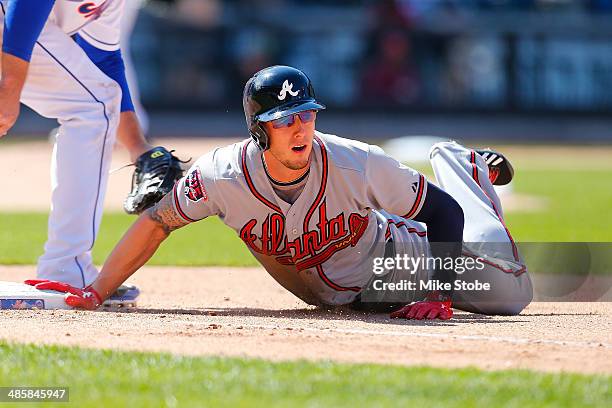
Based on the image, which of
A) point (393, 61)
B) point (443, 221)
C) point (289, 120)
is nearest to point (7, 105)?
point (289, 120)

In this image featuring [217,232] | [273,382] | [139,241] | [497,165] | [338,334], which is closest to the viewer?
[273,382]

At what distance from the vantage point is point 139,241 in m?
4.33

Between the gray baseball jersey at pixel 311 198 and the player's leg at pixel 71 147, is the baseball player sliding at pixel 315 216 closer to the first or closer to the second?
the gray baseball jersey at pixel 311 198

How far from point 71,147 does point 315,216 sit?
1.20 meters

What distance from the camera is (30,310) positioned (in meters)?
4.37

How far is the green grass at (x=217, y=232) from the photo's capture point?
282 inches

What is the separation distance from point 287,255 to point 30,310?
1042mm

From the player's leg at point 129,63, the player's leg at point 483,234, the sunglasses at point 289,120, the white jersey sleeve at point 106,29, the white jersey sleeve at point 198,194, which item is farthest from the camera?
the player's leg at point 129,63

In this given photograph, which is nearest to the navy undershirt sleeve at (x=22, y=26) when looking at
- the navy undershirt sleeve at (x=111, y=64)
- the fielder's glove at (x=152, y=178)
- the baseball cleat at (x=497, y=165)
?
the navy undershirt sleeve at (x=111, y=64)

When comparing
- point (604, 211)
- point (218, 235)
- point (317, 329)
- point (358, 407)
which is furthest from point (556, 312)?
point (604, 211)

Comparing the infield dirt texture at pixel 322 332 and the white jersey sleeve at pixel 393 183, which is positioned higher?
the white jersey sleeve at pixel 393 183

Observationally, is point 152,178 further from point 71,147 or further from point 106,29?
point 106,29

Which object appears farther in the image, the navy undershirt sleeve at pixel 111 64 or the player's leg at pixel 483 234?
the navy undershirt sleeve at pixel 111 64

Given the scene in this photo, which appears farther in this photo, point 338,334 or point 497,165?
point 497,165
